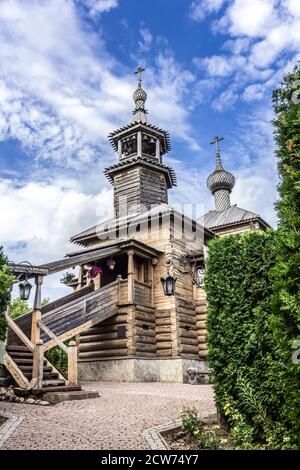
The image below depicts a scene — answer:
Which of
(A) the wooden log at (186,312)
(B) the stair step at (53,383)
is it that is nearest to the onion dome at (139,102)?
(A) the wooden log at (186,312)

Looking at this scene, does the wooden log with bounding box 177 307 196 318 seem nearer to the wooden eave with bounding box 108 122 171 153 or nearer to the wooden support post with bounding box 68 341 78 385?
the wooden support post with bounding box 68 341 78 385

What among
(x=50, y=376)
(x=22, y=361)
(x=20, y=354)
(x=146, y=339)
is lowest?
(x=50, y=376)

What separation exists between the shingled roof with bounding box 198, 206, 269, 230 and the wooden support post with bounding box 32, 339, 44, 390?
1661cm

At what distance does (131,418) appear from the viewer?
7.08 meters

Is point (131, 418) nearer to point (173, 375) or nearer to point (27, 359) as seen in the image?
point (27, 359)

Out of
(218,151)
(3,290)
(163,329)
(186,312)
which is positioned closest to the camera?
(3,290)

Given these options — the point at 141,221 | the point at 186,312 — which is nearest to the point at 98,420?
the point at 186,312

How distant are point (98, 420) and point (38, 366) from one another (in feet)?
12.2

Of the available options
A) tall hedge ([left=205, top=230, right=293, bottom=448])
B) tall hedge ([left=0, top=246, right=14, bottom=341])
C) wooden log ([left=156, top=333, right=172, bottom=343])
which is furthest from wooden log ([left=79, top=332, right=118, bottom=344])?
tall hedge ([left=205, top=230, right=293, bottom=448])

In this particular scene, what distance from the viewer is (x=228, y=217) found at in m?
25.8

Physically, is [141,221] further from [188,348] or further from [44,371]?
[44,371]

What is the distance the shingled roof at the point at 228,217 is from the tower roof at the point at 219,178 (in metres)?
2.03

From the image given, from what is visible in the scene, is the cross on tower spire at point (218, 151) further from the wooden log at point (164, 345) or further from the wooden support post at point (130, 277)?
the wooden log at point (164, 345)

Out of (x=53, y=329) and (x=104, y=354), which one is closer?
(x=53, y=329)
